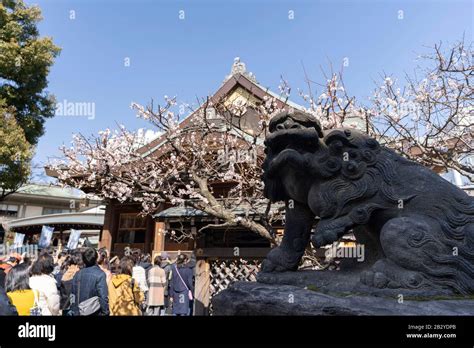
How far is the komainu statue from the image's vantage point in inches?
86.4

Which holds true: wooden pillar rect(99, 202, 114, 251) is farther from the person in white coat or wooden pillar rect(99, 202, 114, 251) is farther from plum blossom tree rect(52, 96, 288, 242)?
the person in white coat

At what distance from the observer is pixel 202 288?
7625mm

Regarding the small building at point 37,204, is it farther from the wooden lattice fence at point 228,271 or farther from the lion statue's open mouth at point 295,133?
the lion statue's open mouth at point 295,133

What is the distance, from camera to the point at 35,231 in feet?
71.6

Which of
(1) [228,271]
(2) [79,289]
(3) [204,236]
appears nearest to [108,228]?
(3) [204,236]

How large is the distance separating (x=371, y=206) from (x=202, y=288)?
19.2ft

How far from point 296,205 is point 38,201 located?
106 ft

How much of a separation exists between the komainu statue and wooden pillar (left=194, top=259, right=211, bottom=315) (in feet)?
17.2

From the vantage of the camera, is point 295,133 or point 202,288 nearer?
point 295,133

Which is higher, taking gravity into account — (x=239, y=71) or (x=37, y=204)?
(x=239, y=71)

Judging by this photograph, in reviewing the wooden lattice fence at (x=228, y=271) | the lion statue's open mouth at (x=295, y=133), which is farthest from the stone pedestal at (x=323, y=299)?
the wooden lattice fence at (x=228, y=271)

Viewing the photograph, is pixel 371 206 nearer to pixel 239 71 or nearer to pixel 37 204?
pixel 239 71
